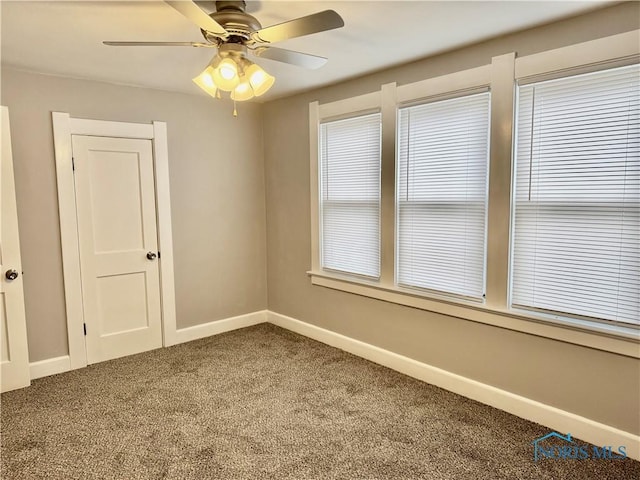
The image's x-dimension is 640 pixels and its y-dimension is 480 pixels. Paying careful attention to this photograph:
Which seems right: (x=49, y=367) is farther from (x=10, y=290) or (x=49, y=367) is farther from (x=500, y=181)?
(x=500, y=181)

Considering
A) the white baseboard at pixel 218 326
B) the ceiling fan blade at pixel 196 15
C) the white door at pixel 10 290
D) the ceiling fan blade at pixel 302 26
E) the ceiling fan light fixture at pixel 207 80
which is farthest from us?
the white baseboard at pixel 218 326

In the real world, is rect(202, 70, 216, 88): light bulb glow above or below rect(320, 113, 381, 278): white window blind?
above

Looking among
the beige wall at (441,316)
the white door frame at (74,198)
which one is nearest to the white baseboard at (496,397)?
the beige wall at (441,316)

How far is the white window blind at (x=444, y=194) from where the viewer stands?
272cm

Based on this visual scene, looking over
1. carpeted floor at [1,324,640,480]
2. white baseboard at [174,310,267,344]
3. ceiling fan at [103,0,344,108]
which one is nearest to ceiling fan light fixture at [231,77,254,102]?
ceiling fan at [103,0,344,108]

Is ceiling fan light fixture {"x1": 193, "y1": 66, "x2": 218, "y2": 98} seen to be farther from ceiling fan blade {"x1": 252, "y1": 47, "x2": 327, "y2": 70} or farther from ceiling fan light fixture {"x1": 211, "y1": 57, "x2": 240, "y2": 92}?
ceiling fan blade {"x1": 252, "y1": 47, "x2": 327, "y2": 70}

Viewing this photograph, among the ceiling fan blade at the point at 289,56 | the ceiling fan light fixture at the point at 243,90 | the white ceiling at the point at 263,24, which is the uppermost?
the white ceiling at the point at 263,24

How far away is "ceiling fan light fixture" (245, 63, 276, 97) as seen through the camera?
2043mm

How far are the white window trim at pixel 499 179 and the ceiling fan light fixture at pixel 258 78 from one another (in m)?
1.31

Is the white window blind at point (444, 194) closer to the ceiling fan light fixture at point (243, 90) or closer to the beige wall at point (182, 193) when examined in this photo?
the ceiling fan light fixture at point (243, 90)

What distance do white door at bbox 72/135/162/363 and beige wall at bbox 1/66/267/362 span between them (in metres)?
0.20

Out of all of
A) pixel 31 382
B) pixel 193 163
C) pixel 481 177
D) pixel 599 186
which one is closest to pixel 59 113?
pixel 193 163

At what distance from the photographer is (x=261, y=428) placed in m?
2.50

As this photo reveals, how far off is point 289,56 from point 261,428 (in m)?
2.20
